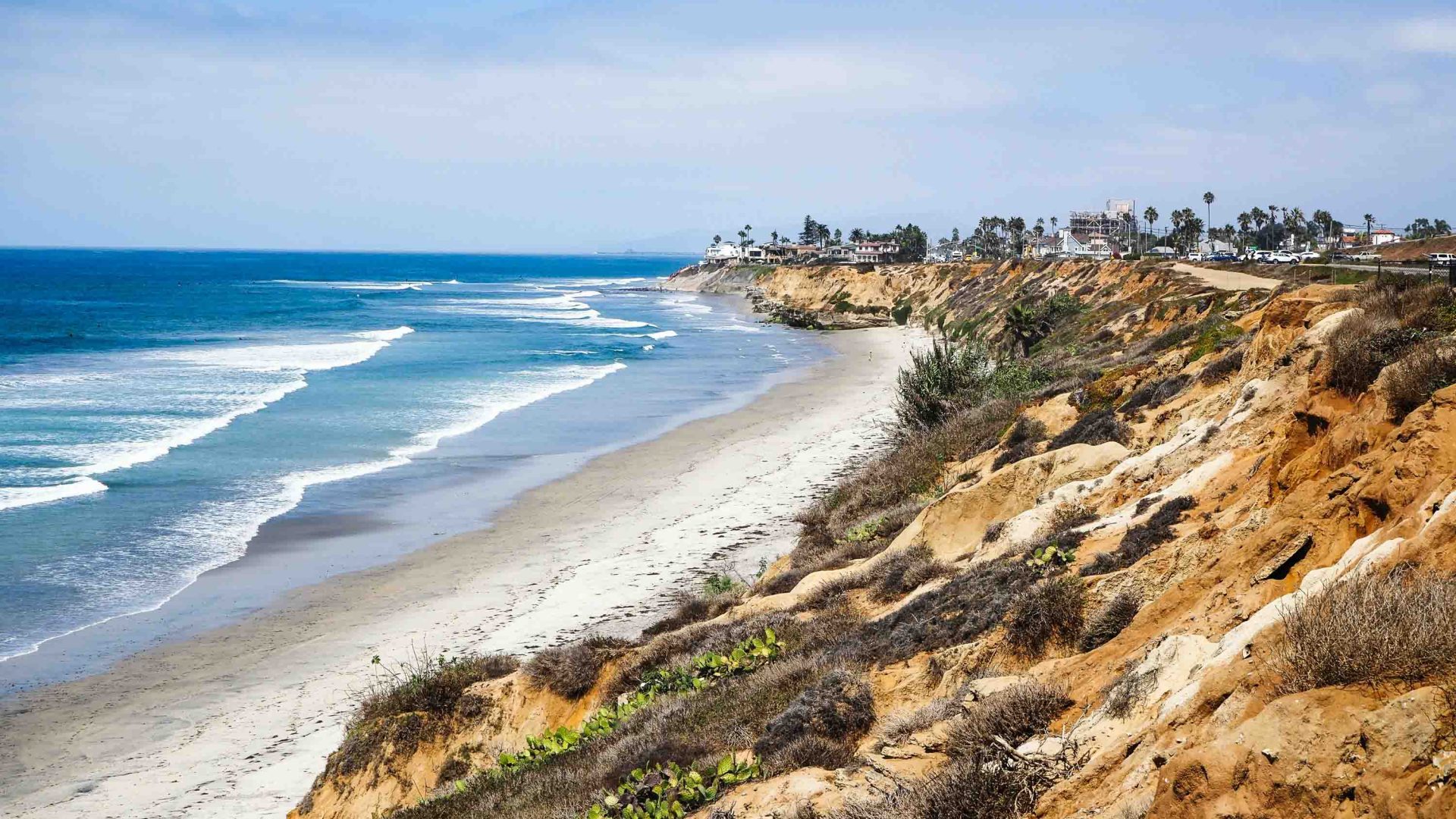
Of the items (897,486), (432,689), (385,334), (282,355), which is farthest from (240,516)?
(385,334)

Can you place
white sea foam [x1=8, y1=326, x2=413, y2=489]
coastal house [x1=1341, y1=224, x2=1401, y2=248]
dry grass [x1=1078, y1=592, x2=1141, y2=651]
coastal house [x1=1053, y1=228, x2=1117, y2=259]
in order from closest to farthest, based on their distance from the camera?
dry grass [x1=1078, y1=592, x2=1141, y2=651], white sea foam [x1=8, y1=326, x2=413, y2=489], coastal house [x1=1341, y1=224, x2=1401, y2=248], coastal house [x1=1053, y1=228, x2=1117, y2=259]

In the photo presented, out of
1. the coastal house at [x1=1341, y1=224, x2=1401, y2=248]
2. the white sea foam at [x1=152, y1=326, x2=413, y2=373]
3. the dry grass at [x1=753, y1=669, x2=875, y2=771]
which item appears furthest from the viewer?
the coastal house at [x1=1341, y1=224, x2=1401, y2=248]

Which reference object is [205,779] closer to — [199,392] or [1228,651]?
[1228,651]

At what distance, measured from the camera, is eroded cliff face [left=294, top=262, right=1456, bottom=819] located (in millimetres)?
4492

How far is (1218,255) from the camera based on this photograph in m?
80.9

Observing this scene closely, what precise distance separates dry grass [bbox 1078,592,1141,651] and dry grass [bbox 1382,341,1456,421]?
241 centimetres

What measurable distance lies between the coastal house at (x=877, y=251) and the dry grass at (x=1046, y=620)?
158 meters

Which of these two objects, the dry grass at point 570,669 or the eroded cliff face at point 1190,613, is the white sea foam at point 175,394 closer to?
the dry grass at point 570,669

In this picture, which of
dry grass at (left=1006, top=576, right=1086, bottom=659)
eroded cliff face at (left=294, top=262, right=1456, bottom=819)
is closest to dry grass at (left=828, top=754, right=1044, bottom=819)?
eroded cliff face at (left=294, top=262, right=1456, bottom=819)

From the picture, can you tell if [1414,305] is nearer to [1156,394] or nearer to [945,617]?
[1156,394]

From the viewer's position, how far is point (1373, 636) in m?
4.59

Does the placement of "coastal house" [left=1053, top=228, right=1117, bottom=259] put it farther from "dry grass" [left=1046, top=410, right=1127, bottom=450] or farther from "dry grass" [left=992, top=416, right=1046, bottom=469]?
"dry grass" [left=1046, top=410, right=1127, bottom=450]

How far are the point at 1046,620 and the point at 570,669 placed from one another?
603cm

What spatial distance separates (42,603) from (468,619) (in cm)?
779
